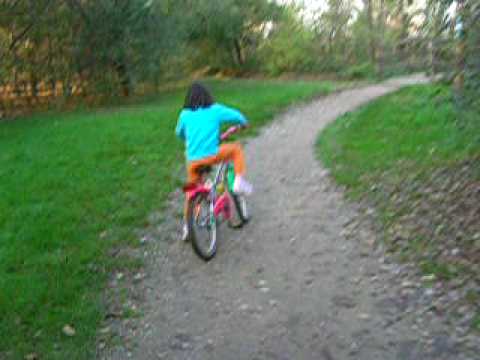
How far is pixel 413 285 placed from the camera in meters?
5.52

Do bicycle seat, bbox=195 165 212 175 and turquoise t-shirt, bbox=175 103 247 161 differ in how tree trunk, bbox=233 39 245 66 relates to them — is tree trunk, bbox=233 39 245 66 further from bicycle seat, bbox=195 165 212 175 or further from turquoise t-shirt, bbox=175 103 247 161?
bicycle seat, bbox=195 165 212 175

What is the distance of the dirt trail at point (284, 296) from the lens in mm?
4672

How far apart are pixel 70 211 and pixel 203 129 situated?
299cm

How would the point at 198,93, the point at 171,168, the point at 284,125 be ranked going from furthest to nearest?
the point at 284,125
the point at 171,168
the point at 198,93

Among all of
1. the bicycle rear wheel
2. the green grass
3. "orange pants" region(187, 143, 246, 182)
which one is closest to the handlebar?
"orange pants" region(187, 143, 246, 182)

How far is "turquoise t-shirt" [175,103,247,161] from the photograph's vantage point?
6.58m

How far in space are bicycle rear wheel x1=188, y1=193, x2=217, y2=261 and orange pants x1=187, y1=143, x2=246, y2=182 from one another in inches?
13.7

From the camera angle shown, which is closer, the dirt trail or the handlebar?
the dirt trail

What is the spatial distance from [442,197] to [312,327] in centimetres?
340

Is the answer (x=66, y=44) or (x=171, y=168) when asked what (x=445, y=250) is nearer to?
(x=171, y=168)

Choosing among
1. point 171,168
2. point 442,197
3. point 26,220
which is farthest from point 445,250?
point 171,168

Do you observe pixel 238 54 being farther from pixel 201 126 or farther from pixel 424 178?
pixel 201 126

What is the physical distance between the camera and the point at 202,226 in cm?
656

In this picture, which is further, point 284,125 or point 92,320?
point 284,125
